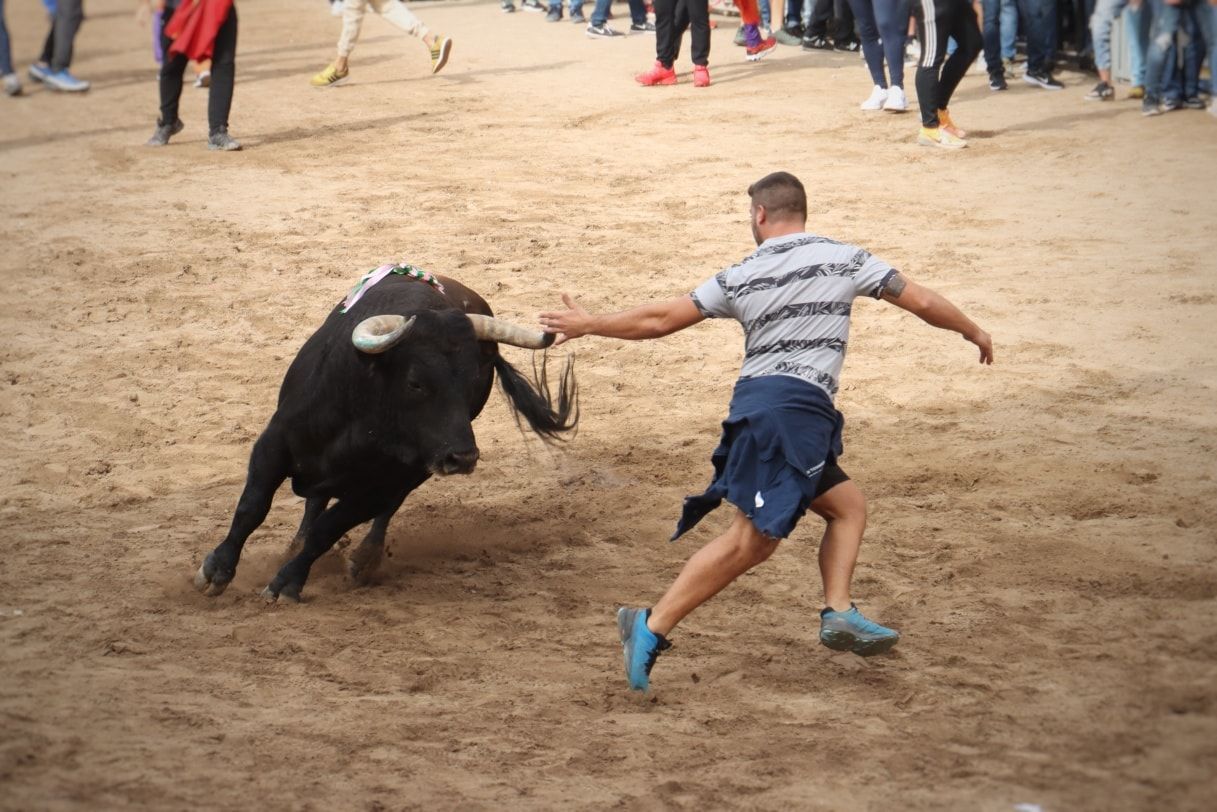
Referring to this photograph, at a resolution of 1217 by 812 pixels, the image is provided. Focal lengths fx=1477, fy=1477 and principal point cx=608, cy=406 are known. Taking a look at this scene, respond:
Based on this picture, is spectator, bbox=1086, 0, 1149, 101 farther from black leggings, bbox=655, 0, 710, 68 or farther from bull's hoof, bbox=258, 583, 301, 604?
bull's hoof, bbox=258, 583, 301, 604

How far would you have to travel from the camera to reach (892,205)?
11211mm

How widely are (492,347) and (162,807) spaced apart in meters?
2.74

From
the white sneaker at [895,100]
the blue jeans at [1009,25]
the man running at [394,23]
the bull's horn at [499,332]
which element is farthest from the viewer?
the man running at [394,23]

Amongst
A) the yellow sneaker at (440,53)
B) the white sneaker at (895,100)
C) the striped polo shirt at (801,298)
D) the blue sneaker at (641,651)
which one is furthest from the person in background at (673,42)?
the blue sneaker at (641,651)

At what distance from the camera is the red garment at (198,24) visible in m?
13.1

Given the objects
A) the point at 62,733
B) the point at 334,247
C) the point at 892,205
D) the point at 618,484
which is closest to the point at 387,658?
the point at 62,733

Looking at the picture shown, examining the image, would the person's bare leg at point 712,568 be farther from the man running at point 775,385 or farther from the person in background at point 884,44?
the person in background at point 884,44

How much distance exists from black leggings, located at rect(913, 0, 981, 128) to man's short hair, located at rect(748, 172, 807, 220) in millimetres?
7726

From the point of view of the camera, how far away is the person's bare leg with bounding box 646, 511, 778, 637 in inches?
189

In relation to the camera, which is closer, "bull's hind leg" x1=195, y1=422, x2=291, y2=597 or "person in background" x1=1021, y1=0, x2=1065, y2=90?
"bull's hind leg" x1=195, y1=422, x2=291, y2=597

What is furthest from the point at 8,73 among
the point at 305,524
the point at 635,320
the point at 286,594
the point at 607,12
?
the point at 635,320

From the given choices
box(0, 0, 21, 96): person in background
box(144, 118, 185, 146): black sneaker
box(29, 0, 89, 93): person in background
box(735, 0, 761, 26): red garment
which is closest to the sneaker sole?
box(144, 118, 185, 146): black sneaker

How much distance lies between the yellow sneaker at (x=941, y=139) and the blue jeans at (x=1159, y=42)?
1.89 m

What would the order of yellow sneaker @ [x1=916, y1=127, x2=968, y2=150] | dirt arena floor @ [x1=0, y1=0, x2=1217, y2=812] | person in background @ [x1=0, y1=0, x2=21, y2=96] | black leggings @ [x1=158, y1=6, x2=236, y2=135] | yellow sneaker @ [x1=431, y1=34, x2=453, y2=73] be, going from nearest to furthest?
1. dirt arena floor @ [x1=0, y1=0, x2=1217, y2=812]
2. yellow sneaker @ [x1=916, y1=127, x2=968, y2=150]
3. black leggings @ [x1=158, y1=6, x2=236, y2=135]
4. yellow sneaker @ [x1=431, y1=34, x2=453, y2=73]
5. person in background @ [x1=0, y1=0, x2=21, y2=96]
